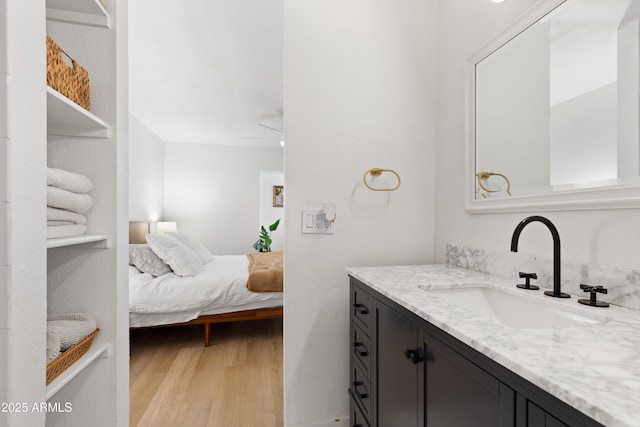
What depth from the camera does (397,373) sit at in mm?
1008

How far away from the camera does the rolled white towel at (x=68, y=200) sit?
95 cm

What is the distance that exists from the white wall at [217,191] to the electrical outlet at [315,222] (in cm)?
431

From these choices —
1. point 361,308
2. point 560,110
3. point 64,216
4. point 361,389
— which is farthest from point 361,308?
point 64,216

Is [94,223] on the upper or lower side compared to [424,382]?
upper

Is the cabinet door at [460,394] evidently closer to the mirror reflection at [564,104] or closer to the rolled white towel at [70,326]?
the mirror reflection at [564,104]

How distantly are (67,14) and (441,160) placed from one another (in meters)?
1.79

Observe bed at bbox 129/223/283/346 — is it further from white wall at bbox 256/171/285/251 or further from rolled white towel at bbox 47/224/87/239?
white wall at bbox 256/171/285/251

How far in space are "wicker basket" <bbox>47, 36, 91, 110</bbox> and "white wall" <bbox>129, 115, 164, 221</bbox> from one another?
312 cm

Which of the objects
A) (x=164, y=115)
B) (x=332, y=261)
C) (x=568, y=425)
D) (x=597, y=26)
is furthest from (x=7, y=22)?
(x=164, y=115)

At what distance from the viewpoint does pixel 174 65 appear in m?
2.79

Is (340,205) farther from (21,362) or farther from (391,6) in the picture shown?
(21,362)

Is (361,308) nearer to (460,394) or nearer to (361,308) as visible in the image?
(361,308)

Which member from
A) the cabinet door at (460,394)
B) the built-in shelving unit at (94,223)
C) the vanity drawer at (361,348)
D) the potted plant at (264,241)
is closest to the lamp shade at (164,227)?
the potted plant at (264,241)

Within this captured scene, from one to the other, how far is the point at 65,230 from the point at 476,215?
1637mm
